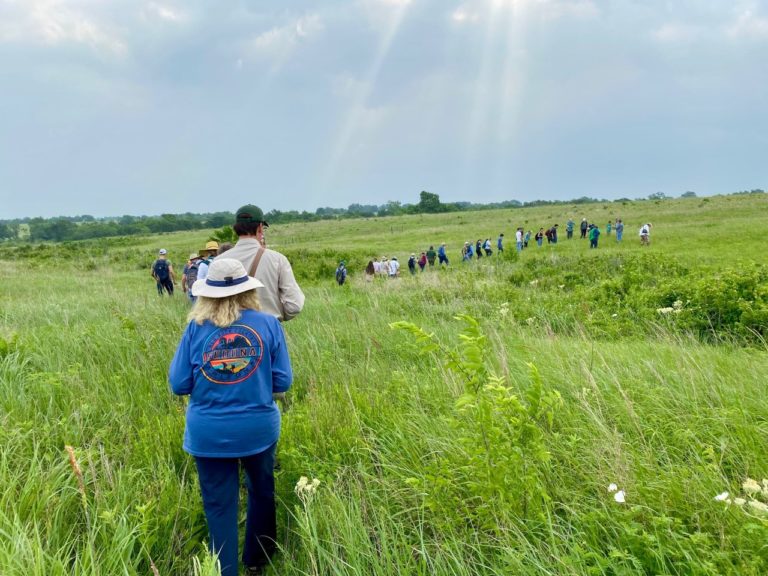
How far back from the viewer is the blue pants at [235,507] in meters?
2.47

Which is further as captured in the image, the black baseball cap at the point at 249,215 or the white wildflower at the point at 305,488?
the black baseball cap at the point at 249,215

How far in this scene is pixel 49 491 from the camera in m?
2.53

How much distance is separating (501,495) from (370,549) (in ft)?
2.25

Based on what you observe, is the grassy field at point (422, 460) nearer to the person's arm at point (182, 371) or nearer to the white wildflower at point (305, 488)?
the white wildflower at point (305, 488)

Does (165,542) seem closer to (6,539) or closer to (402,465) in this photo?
(6,539)

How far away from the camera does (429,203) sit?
401 feet

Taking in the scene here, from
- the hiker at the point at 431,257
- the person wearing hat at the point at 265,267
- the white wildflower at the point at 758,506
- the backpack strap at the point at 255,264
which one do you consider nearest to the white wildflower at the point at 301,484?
the person wearing hat at the point at 265,267

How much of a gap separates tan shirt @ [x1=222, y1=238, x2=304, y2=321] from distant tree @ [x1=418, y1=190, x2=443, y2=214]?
11903 cm

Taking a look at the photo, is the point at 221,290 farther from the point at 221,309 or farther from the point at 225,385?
the point at 225,385

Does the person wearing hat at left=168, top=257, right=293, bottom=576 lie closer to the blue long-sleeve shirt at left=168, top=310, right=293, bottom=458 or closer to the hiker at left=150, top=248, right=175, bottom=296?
the blue long-sleeve shirt at left=168, top=310, right=293, bottom=458

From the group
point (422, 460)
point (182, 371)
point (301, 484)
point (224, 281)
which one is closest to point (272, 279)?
point (224, 281)

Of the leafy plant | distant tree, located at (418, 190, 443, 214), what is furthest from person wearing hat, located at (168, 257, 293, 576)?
distant tree, located at (418, 190, 443, 214)

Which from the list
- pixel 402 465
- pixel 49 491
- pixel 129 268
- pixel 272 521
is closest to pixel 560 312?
pixel 402 465

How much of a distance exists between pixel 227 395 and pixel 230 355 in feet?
0.73
